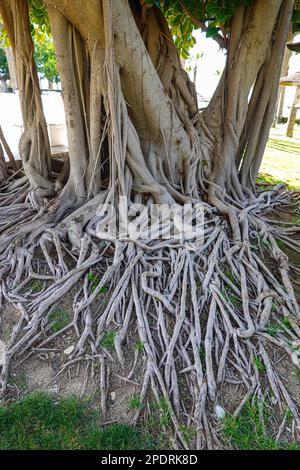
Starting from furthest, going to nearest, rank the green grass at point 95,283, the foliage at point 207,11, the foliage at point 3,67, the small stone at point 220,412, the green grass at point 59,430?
1. the foliage at point 3,67
2. the foliage at point 207,11
3. the green grass at point 95,283
4. the small stone at point 220,412
5. the green grass at point 59,430

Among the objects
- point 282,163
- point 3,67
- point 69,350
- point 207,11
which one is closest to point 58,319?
point 69,350

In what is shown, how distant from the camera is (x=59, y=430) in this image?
1319 millimetres

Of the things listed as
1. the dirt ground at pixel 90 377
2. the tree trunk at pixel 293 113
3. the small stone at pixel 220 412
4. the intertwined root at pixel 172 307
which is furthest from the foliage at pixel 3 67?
the small stone at pixel 220 412

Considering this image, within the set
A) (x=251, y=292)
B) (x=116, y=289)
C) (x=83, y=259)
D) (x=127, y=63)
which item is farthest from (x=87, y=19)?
(x=251, y=292)

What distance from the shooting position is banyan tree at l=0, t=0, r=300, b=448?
1600 mm

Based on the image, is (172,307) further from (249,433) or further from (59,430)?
(59,430)

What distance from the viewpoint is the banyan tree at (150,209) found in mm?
1600

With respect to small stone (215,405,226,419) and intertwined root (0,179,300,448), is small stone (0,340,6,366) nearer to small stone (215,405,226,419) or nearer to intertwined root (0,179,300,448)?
intertwined root (0,179,300,448)

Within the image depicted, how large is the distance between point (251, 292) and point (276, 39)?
2145mm

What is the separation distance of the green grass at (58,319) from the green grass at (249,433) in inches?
36.5

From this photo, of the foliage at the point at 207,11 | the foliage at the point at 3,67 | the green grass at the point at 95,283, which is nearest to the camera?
the green grass at the point at 95,283

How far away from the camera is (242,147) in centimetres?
319

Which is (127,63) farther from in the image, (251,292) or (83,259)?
(251,292)

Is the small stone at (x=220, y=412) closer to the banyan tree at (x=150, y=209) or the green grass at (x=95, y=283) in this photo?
the banyan tree at (x=150, y=209)
